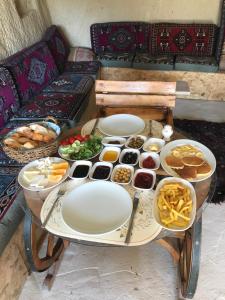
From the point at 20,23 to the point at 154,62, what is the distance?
63.1 inches

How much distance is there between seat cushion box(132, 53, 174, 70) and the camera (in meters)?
3.34

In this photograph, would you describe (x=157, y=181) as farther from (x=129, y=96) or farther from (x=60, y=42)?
(x=60, y=42)

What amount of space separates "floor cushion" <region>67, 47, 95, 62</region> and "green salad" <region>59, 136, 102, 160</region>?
2407mm

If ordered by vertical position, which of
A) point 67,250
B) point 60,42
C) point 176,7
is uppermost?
point 176,7

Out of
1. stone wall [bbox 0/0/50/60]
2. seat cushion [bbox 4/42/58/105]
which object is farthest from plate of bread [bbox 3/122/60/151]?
stone wall [bbox 0/0/50/60]

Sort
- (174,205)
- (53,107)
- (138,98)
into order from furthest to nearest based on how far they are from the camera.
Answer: (53,107), (138,98), (174,205)

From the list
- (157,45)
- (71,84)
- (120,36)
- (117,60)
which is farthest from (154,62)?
(71,84)

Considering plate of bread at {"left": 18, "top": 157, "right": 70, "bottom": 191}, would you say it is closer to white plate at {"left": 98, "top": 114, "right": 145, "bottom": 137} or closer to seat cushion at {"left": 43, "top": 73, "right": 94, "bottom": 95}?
white plate at {"left": 98, "top": 114, "right": 145, "bottom": 137}

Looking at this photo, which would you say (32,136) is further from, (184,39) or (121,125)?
(184,39)

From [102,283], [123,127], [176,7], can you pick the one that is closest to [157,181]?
[123,127]

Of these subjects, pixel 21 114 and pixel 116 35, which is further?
pixel 116 35

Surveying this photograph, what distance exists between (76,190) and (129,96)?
105cm

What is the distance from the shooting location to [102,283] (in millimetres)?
1617

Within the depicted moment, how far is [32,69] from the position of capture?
2.73m
